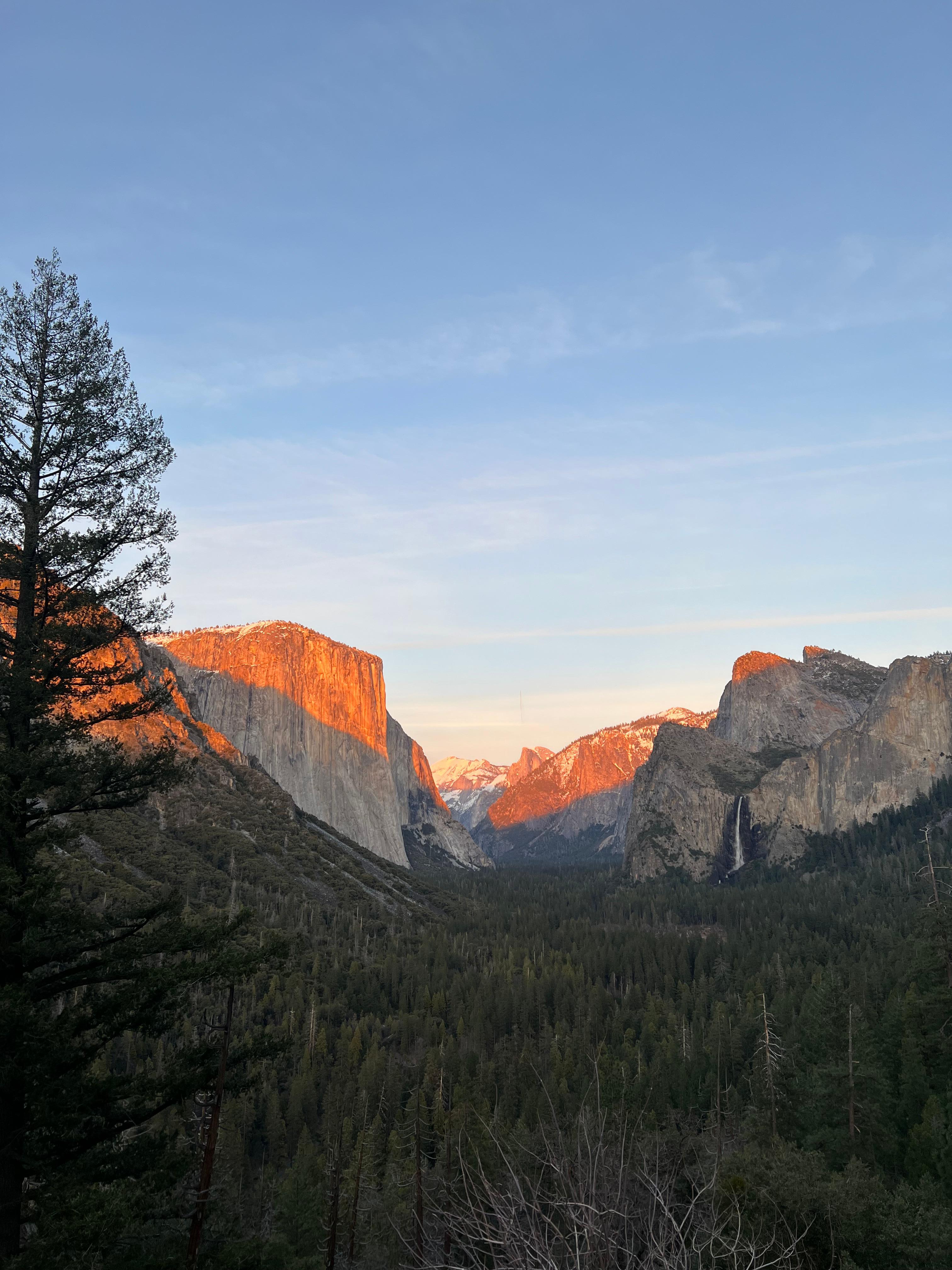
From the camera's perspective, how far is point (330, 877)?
143625 mm

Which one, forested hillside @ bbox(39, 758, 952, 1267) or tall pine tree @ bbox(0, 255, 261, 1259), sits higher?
tall pine tree @ bbox(0, 255, 261, 1259)

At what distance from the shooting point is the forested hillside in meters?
26.4

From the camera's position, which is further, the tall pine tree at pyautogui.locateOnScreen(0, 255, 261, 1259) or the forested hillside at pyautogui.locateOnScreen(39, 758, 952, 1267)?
the forested hillside at pyautogui.locateOnScreen(39, 758, 952, 1267)

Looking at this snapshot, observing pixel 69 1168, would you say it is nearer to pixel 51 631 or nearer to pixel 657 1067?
pixel 51 631

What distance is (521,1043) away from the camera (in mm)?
79688

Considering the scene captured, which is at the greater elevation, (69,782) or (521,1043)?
(69,782)

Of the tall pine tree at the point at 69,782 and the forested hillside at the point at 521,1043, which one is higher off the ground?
the tall pine tree at the point at 69,782

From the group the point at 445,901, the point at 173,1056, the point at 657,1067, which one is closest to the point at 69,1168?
the point at 173,1056

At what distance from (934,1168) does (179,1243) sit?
36270mm

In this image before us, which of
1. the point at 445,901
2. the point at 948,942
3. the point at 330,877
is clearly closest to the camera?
the point at 948,942

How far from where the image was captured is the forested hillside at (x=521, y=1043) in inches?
1040

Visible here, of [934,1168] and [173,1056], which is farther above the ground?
[173,1056]

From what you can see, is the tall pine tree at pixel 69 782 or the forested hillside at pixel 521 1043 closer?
the tall pine tree at pixel 69 782

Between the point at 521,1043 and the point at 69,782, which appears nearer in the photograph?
the point at 69,782
